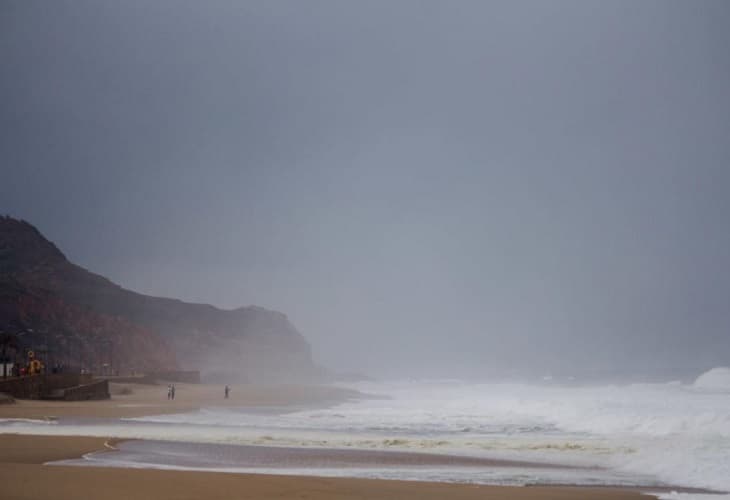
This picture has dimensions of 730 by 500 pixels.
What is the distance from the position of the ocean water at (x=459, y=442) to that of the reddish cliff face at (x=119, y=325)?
63.5 metres

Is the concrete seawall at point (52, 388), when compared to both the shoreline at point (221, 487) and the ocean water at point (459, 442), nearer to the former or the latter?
the ocean water at point (459, 442)

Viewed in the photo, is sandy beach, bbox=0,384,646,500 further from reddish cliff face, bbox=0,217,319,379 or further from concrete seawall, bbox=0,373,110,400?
reddish cliff face, bbox=0,217,319,379

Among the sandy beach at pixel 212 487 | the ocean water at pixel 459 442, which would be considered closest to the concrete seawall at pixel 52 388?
the ocean water at pixel 459 442

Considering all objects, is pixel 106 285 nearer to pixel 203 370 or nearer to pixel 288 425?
pixel 203 370

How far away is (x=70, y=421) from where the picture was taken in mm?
29547

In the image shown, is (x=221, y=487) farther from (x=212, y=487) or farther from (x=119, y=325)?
(x=119, y=325)

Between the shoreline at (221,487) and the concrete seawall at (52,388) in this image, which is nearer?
the shoreline at (221,487)

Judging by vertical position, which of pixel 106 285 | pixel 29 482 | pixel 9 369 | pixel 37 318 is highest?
pixel 106 285

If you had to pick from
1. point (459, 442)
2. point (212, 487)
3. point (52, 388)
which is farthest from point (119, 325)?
point (212, 487)

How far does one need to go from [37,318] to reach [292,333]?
8632cm

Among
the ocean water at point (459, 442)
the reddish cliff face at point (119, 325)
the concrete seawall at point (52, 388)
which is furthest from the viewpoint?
the reddish cliff face at point (119, 325)

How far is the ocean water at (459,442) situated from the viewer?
53.3 ft

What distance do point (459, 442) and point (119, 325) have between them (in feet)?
354

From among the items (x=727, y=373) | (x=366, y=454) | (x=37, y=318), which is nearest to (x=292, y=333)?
(x=37, y=318)
